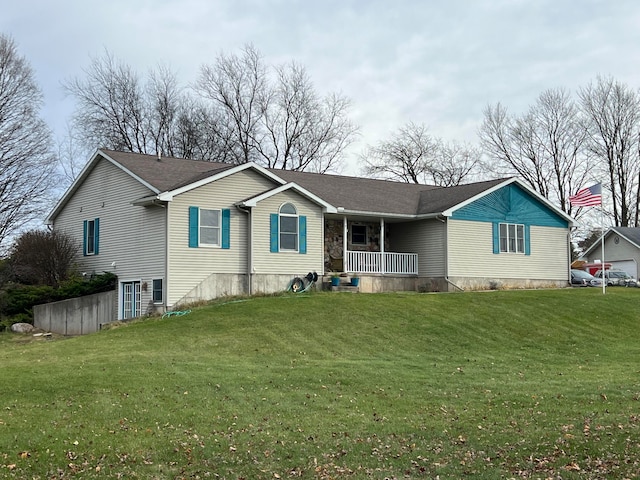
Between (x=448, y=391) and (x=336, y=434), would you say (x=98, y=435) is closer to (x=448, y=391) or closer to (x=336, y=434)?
(x=336, y=434)

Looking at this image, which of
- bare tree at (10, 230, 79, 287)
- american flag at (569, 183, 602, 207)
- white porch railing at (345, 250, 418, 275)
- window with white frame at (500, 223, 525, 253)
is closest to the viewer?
bare tree at (10, 230, 79, 287)

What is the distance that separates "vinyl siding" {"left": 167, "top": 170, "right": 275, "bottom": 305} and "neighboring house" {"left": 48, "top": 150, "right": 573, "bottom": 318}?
35 millimetres

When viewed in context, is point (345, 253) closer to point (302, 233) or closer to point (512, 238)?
point (302, 233)

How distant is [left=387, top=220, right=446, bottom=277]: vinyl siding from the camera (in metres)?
30.2

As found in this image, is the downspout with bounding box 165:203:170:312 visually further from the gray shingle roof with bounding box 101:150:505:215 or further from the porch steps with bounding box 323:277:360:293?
the porch steps with bounding box 323:277:360:293

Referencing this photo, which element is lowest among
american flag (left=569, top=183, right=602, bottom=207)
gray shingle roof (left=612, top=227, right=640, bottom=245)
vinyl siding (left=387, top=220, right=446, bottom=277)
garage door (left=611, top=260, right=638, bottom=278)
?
garage door (left=611, top=260, right=638, bottom=278)

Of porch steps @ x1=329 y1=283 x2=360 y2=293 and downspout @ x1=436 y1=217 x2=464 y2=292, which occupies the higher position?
downspout @ x1=436 y1=217 x2=464 y2=292

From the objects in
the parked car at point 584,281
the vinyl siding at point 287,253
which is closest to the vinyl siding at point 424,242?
the vinyl siding at point 287,253

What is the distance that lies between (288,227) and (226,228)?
2.53 meters

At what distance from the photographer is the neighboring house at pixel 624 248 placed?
48719 millimetres

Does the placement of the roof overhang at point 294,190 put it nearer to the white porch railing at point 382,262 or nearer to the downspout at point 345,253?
the downspout at point 345,253

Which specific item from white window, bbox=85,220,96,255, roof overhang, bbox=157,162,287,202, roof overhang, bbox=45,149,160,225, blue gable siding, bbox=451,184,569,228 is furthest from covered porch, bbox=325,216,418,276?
white window, bbox=85,220,96,255

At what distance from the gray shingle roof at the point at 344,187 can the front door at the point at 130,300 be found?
12.3 ft

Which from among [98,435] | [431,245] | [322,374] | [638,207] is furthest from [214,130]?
[98,435]
